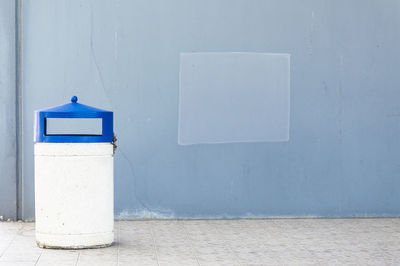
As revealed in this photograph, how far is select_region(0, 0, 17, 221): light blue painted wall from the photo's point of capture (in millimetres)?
8578

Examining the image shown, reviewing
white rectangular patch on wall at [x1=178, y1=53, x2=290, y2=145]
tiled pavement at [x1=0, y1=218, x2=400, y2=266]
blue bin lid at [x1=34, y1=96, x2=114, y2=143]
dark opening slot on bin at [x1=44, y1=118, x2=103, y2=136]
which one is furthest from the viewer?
white rectangular patch on wall at [x1=178, y1=53, x2=290, y2=145]

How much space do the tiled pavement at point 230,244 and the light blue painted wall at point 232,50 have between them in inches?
13.1

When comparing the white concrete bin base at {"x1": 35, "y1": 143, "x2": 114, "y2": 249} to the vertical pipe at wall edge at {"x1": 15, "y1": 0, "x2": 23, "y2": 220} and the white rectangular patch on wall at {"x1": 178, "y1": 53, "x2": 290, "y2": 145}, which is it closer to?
the vertical pipe at wall edge at {"x1": 15, "y1": 0, "x2": 23, "y2": 220}

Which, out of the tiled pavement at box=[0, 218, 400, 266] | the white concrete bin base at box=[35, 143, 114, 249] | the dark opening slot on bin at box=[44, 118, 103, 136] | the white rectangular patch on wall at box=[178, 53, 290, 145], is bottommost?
the tiled pavement at box=[0, 218, 400, 266]

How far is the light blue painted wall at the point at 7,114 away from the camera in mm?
8578

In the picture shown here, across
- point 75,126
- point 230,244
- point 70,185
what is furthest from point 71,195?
point 75,126

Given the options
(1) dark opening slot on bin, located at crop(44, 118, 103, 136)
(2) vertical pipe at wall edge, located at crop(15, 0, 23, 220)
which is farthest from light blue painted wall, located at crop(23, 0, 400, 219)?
(1) dark opening slot on bin, located at crop(44, 118, 103, 136)

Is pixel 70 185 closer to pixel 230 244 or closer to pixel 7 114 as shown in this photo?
pixel 230 244

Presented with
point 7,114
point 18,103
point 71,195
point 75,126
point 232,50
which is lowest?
point 71,195

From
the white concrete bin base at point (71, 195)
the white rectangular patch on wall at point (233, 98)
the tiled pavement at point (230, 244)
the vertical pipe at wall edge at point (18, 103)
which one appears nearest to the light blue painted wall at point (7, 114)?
the vertical pipe at wall edge at point (18, 103)

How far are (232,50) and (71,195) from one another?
10.4ft

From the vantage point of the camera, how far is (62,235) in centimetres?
679

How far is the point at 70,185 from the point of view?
677 cm

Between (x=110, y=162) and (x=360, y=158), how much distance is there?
3.64 metres
